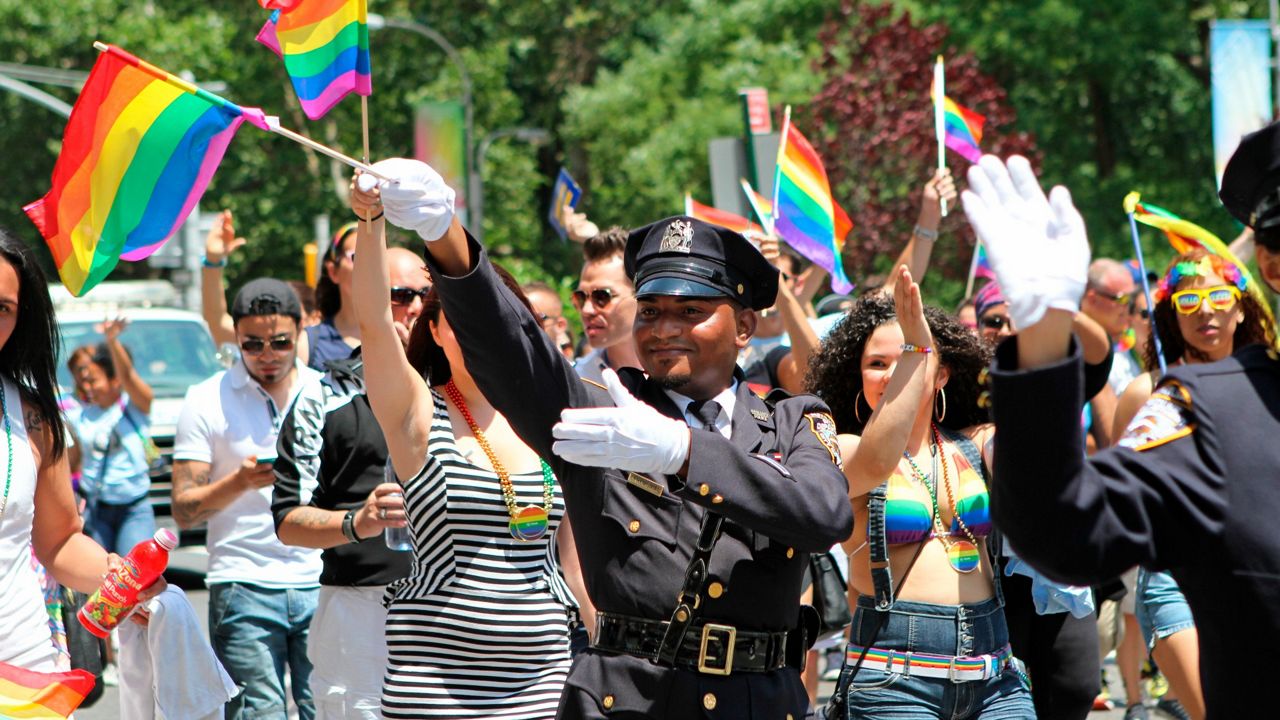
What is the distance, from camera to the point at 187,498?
614 cm

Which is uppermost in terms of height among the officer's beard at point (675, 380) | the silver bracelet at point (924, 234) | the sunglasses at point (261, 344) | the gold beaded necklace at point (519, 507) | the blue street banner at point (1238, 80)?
the blue street banner at point (1238, 80)

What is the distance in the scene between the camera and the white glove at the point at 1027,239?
2312 millimetres

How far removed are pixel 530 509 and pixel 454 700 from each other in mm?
515

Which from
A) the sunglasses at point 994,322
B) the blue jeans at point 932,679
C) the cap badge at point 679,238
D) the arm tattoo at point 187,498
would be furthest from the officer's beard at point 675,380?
the sunglasses at point 994,322

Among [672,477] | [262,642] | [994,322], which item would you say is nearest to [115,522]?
[262,642]

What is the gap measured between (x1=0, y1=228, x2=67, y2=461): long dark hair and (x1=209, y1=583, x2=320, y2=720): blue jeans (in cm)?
198

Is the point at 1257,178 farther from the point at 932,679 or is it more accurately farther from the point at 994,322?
the point at 994,322

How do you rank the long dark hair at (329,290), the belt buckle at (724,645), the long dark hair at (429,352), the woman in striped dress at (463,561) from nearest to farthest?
the belt buckle at (724,645), the woman in striped dress at (463,561), the long dark hair at (429,352), the long dark hair at (329,290)

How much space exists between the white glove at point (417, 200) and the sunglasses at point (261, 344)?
10.3 ft

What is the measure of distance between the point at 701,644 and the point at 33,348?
196 cm

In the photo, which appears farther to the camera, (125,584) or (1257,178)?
(125,584)

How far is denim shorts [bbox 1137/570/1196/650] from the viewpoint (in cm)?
585

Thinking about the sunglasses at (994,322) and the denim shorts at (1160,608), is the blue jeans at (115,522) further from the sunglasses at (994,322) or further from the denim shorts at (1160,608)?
the denim shorts at (1160,608)

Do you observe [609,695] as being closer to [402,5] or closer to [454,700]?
[454,700]
